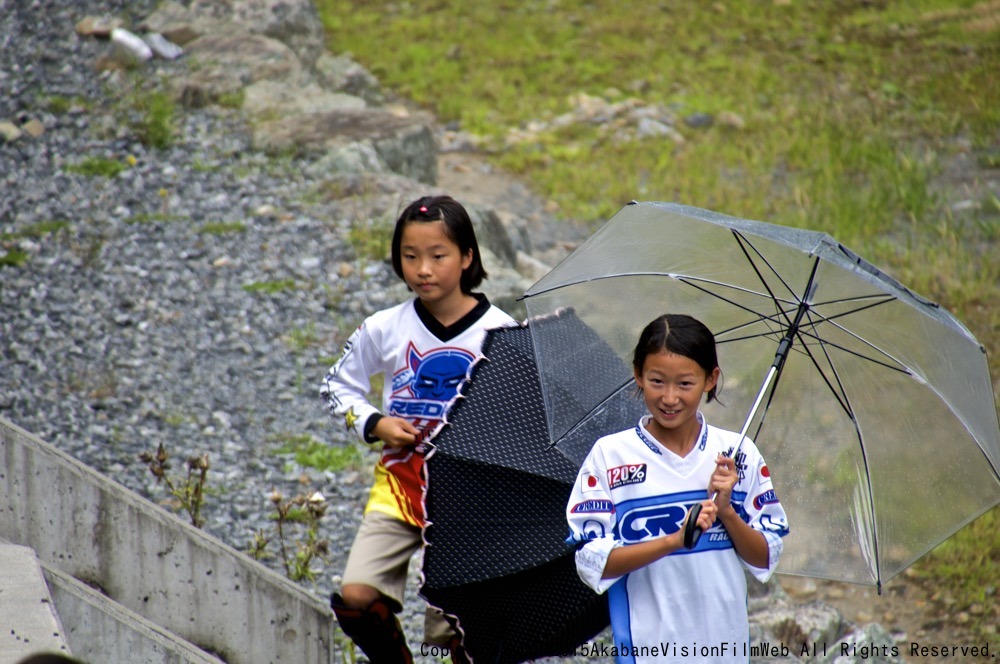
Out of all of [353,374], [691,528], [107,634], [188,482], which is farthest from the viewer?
[188,482]

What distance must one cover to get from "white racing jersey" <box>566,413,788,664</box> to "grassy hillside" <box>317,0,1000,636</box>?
454 cm

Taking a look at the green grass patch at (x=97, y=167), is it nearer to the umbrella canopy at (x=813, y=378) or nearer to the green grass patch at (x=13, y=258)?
the green grass patch at (x=13, y=258)

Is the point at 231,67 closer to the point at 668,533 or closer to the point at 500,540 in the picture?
the point at 500,540

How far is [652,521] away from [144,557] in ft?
5.83

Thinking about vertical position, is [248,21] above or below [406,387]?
above

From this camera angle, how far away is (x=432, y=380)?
3086 millimetres

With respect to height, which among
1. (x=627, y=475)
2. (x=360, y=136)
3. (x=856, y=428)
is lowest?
(x=627, y=475)

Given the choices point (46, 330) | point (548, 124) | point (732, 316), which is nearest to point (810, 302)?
point (732, 316)

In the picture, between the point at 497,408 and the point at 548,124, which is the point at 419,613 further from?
the point at 548,124

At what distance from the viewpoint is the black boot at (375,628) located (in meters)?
2.98

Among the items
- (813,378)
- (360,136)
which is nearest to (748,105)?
(360,136)

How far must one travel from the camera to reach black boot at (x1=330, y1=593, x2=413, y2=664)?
2.98 meters

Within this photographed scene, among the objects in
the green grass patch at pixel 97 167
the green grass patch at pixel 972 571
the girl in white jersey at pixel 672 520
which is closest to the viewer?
the girl in white jersey at pixel 672 520

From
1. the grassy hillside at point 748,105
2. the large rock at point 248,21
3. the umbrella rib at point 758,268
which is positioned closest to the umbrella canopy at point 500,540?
the umbrella rib at point 758,268
